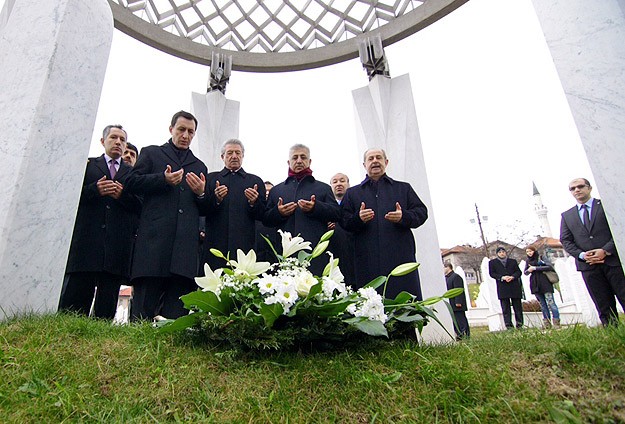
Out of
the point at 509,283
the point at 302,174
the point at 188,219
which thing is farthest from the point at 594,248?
the point at 188,219

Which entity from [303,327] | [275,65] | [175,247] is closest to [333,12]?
[275,65]

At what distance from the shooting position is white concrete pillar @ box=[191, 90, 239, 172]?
40.1ft

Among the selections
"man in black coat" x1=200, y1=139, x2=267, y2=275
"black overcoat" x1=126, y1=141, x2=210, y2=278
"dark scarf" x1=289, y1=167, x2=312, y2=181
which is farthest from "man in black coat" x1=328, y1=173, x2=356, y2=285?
"black overcoat" x1=126, y1=141, x2=210, y2=278

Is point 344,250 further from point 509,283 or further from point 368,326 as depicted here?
point 509,283

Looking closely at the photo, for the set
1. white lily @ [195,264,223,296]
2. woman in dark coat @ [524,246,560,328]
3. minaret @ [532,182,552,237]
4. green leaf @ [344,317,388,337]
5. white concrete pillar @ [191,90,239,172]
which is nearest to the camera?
green leaf @ [344,317,388,337]

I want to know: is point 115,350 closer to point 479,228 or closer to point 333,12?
point 333,12

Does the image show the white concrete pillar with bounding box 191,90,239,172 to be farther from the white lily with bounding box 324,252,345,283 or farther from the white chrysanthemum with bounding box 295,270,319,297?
the white chrysanthemum with bounding box 295,270,319,297

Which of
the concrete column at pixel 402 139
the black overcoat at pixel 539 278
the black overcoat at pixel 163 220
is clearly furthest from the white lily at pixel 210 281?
the black overcoat at pixel 539 278

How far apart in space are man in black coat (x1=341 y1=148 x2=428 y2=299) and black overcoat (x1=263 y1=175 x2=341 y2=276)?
0.26m

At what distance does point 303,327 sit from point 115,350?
4.06 ft

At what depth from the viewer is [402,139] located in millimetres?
11297

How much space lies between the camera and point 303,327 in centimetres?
259

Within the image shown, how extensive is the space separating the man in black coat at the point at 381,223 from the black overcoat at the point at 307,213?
0.85ft

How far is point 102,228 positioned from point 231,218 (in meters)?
1.47
